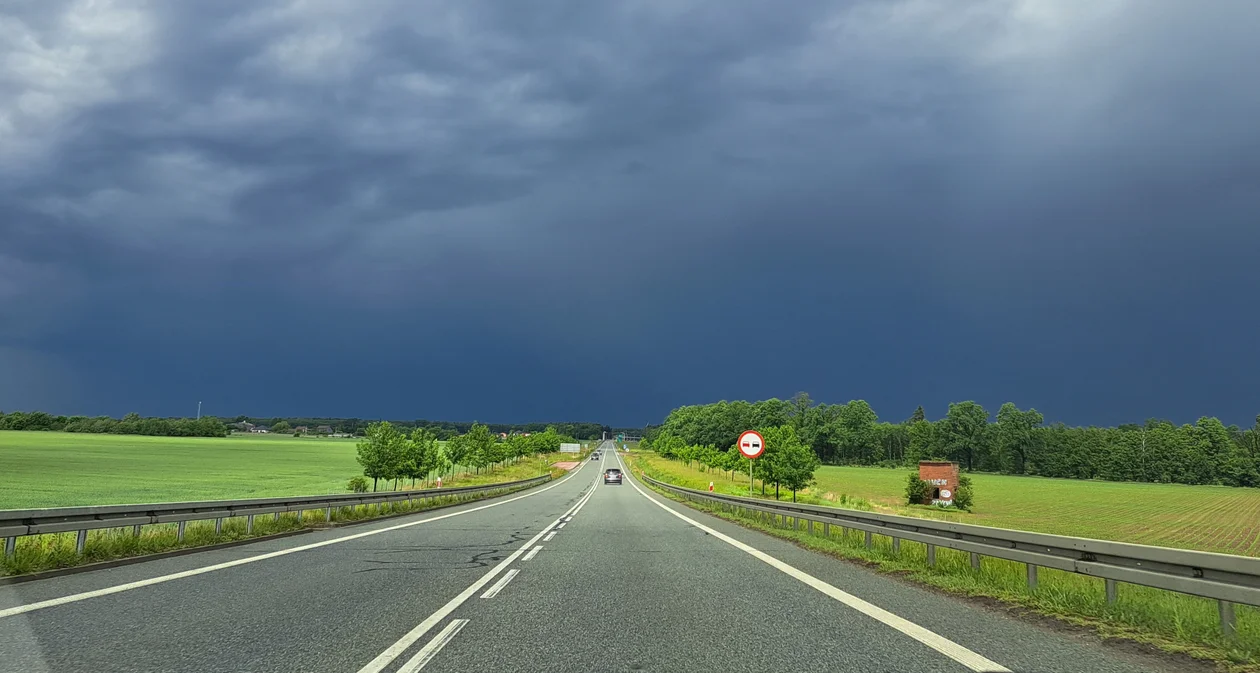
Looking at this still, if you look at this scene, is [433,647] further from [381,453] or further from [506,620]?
[381,453]

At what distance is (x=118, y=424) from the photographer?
516ft

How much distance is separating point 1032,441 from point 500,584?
141439mm

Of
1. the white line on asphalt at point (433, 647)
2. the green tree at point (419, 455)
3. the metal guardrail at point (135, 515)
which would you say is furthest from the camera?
the green tree at point (419, 455)

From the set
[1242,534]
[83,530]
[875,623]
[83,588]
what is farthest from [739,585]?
[1242,534]

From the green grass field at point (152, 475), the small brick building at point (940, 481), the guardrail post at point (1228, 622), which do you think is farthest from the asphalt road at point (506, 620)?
the small brick building at point (940, 481)

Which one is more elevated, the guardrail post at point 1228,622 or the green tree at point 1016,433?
the guardrail post at point 1228,622

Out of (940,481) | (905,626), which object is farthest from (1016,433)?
(905,626)

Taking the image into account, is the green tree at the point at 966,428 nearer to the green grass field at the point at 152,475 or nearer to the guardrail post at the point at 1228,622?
the green grass field at the point at 152,475

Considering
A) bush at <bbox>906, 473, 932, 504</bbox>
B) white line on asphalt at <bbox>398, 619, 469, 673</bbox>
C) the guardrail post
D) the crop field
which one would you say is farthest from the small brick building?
white line on asphalt at <bbox>398, 619, 469, 673</bbox>

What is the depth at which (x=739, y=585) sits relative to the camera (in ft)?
28.6

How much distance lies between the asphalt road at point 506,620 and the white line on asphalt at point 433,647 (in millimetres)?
22

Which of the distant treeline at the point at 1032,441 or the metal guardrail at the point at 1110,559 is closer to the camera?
the metal guardrail at the point at 1110,559

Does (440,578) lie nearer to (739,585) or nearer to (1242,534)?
(739,585)

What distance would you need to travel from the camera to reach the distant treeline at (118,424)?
148 m
